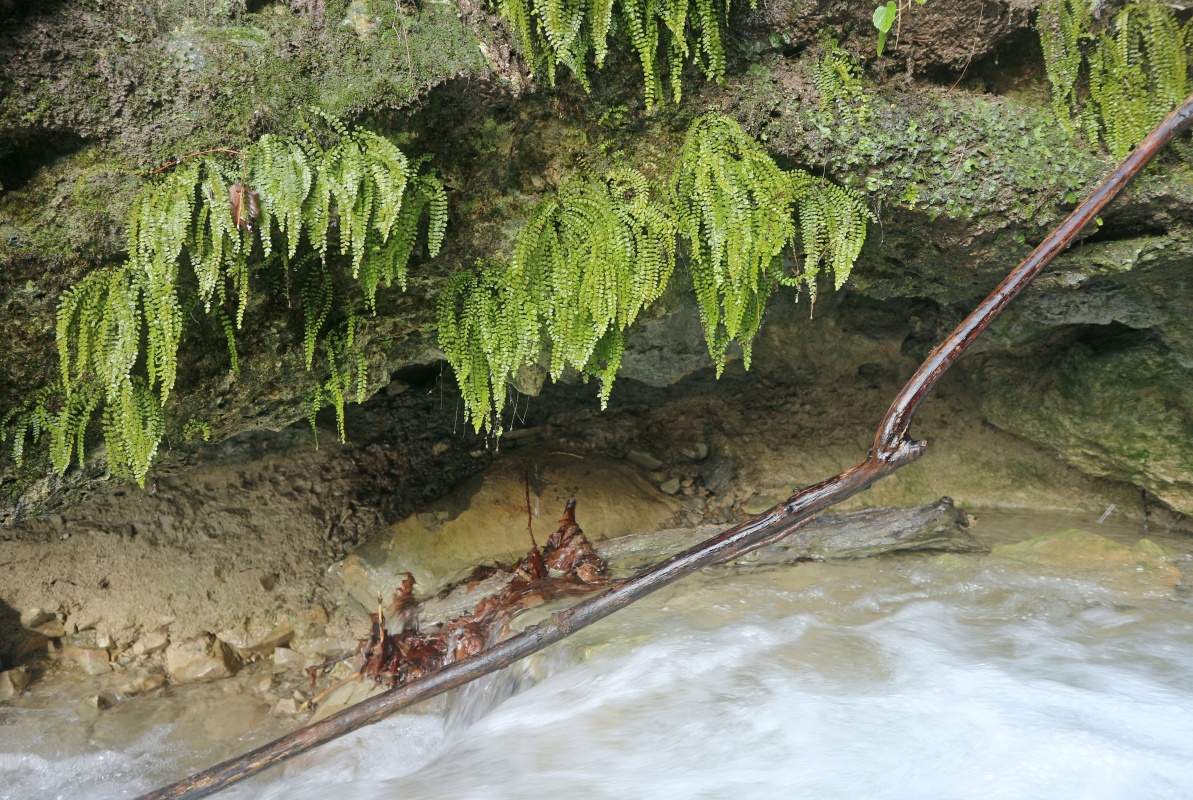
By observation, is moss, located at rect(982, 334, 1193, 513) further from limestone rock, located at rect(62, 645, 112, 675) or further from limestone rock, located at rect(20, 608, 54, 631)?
limestone rock, located at rect(20, 608, 54, 631)

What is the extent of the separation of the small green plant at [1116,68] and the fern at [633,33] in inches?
61.1

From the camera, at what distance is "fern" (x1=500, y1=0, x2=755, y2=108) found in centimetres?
349

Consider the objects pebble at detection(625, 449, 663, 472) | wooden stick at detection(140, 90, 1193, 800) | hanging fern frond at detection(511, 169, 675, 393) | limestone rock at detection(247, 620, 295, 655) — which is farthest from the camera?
pebble at detection(625, 449, 663, 472)

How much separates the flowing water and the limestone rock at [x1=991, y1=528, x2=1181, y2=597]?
119mm

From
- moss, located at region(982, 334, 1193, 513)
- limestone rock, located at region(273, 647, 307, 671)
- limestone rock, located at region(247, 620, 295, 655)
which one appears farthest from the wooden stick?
moss, located at region(982, 334, 1193, 513)

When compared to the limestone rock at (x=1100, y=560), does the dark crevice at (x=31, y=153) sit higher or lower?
higher

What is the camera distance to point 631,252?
12.3ft

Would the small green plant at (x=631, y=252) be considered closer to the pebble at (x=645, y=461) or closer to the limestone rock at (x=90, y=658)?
the pebble at (x=645, y=461)

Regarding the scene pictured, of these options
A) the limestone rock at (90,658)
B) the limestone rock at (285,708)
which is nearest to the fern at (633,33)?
the limestone rock at (285,708)

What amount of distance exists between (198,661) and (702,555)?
3.54 m

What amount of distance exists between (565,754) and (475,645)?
1.53 meters

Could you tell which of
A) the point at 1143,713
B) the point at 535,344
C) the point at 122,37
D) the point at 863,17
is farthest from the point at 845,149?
the point at 122,37

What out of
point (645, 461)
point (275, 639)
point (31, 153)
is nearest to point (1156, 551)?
point (645, 461)

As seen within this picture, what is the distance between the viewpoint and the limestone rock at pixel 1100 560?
4.43 meters
